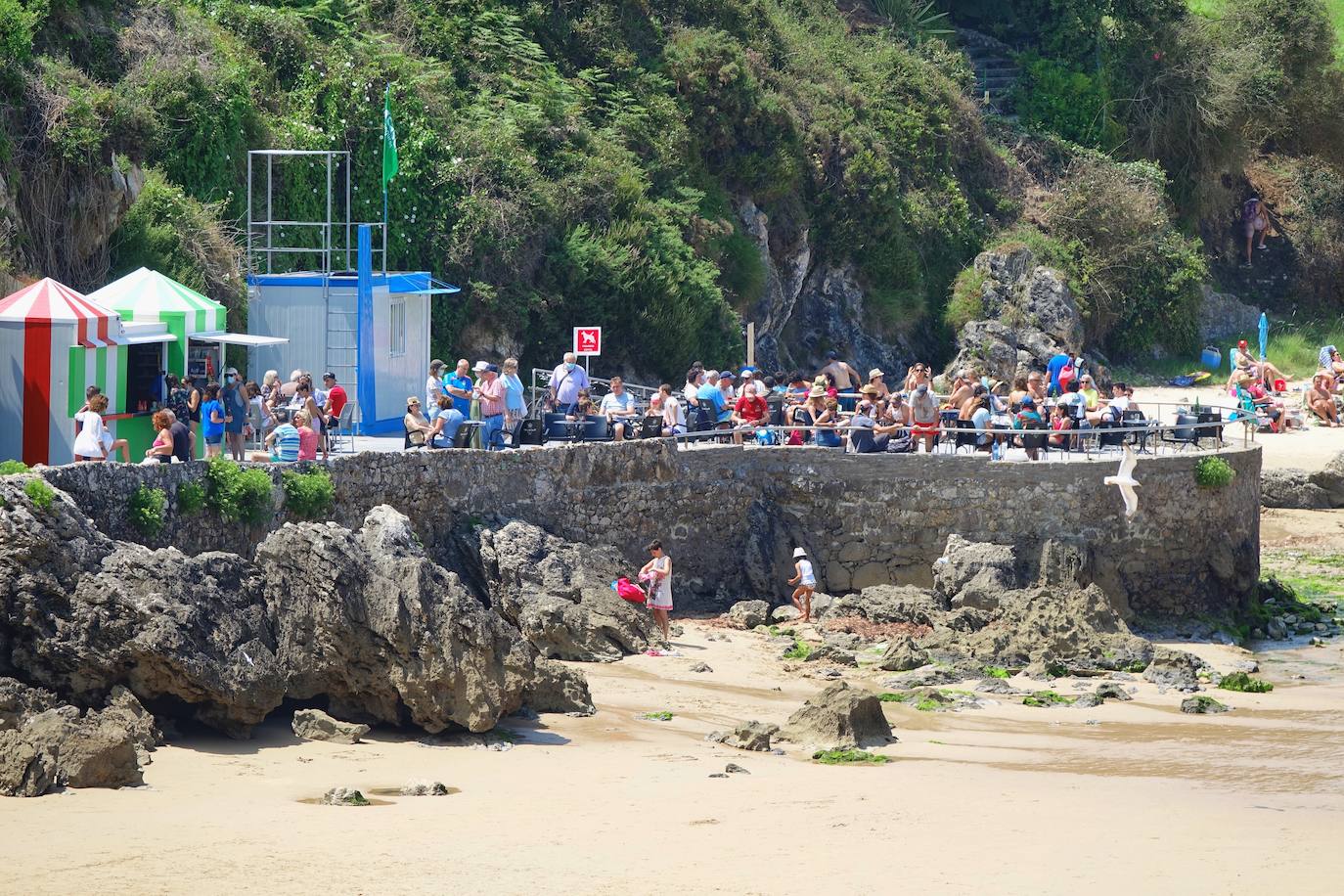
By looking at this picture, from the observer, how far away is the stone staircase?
47.0 meters

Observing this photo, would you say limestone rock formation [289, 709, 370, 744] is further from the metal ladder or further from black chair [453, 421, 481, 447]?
the metal ladder

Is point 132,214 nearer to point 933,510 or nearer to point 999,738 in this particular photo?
point 933,510

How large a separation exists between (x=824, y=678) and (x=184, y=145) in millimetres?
12380

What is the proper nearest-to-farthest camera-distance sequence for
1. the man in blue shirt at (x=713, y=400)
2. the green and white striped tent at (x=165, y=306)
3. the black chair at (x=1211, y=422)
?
the green and white striped tent at (x=165, y=306) → the man in blue shirt at (x=713, y=400) → the black chair at (x=1211, y=422)

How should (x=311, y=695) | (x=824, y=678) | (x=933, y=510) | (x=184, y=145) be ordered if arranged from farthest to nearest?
(x=184, y=145) → (x=933, y=510) → (x=824, y=678) → (x=311, y=695)

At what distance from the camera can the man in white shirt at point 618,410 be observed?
81.3ft

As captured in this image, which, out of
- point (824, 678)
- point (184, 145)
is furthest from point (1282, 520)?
point (184, 145)

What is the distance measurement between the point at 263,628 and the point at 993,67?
111ft

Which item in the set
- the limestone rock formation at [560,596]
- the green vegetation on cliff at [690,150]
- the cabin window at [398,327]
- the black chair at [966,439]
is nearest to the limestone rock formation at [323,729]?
the limestone rock formation at [560,596]

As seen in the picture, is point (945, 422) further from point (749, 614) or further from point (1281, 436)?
point (1281, 436)

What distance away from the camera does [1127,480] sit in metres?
25.4

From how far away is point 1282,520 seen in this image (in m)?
35.2

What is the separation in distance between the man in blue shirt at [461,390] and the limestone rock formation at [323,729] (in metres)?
7.44

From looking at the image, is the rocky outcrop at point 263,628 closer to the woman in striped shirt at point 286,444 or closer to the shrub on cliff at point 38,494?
the shrub on cliff at point 38,494
